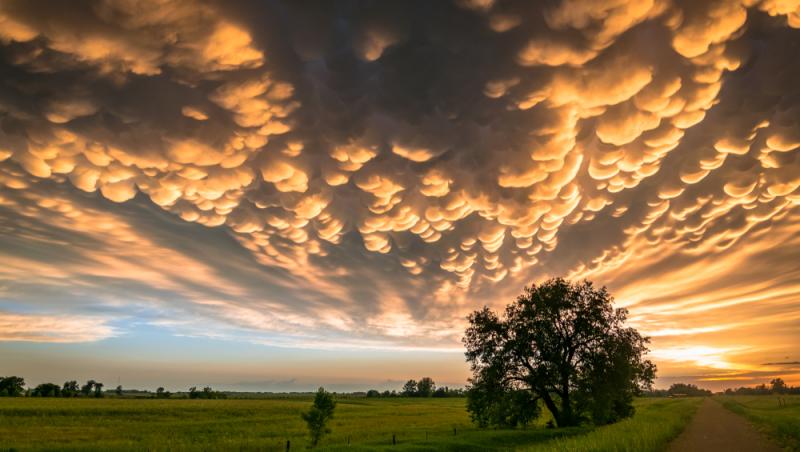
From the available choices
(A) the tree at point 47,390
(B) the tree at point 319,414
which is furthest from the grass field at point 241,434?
(A) the tree at point 47,390

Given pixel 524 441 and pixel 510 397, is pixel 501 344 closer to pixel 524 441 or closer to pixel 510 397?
pixel 510 397

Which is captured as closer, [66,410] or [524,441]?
[524,441]

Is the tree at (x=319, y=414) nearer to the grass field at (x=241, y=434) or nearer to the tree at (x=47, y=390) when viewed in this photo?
the grass field at (x=241, y=434)

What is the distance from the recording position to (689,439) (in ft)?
104

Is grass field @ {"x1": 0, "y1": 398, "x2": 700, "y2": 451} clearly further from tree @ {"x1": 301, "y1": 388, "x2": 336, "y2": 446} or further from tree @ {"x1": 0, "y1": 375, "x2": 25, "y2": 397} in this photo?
tree @ {"x1": 0, "y1": 375, "x2": 25, "y2": 397}

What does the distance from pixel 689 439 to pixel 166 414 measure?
67603 mm

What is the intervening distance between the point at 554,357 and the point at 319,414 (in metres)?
22.7

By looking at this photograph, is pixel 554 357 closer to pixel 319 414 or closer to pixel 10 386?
pixel 319 414

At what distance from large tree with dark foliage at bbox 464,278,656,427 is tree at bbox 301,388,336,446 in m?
16.1

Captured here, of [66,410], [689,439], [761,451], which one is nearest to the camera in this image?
[761,451]

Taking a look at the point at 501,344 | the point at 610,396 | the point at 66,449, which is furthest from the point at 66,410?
the point at 610,396

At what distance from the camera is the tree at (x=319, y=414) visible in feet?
108

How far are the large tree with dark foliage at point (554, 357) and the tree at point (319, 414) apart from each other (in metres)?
16.1

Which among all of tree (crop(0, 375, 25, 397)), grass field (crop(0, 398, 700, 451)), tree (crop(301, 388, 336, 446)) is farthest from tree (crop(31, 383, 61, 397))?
tree (crop(301, 388, 336, 446))
